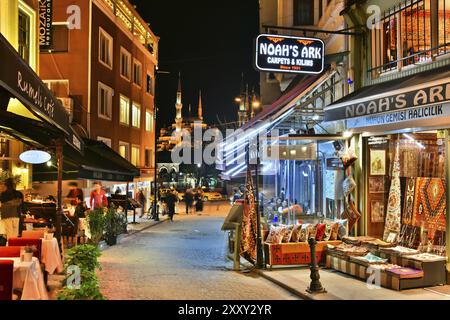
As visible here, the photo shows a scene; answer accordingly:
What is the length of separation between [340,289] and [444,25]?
19.3 ft

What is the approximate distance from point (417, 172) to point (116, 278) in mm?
7308

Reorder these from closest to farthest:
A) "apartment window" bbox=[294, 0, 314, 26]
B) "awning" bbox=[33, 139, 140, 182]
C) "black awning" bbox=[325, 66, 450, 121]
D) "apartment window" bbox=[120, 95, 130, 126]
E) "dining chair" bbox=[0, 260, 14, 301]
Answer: "dining chair" bbox=[0, 260, 14, 301] < "black awning" bbox=[325, 66, 450, 121] < "awning" bbox=[33, 139, 140, 182] < "apartment window" bbox=[294, 0, 314, 26] < "apartment window" bbox=[120, 95, 130, 126]

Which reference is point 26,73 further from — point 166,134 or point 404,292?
point 166,134

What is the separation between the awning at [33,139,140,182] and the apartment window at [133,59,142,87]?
14251mm

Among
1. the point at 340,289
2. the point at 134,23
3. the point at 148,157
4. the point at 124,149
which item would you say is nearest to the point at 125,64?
the point at 134,23

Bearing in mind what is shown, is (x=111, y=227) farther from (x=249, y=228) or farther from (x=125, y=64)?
(x=125, y=64)

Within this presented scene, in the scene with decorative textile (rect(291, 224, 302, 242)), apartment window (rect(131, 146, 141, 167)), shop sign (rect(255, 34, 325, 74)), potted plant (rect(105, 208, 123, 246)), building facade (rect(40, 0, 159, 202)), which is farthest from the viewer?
apartment window (rect(131, 146, 141, 167))

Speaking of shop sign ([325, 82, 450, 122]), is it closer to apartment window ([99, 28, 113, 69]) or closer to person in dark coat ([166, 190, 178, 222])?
apartment window ([99, 28, 113, 69])

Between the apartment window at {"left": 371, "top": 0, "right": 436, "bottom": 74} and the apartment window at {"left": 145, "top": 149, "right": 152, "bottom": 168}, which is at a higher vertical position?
the apartment window at {"left": 371, "top": 0, "right": 436, "bottom": 74}

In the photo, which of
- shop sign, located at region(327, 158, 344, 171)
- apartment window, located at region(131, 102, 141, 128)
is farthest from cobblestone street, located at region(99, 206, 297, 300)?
apartment window, located at region(131, 102, 141, 128)

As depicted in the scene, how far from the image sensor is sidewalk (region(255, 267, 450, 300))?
8.82 meters

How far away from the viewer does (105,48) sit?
85.4 ft

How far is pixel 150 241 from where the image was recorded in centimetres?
1833

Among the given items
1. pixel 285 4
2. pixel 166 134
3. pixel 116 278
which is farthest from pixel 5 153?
pixel 166 134
